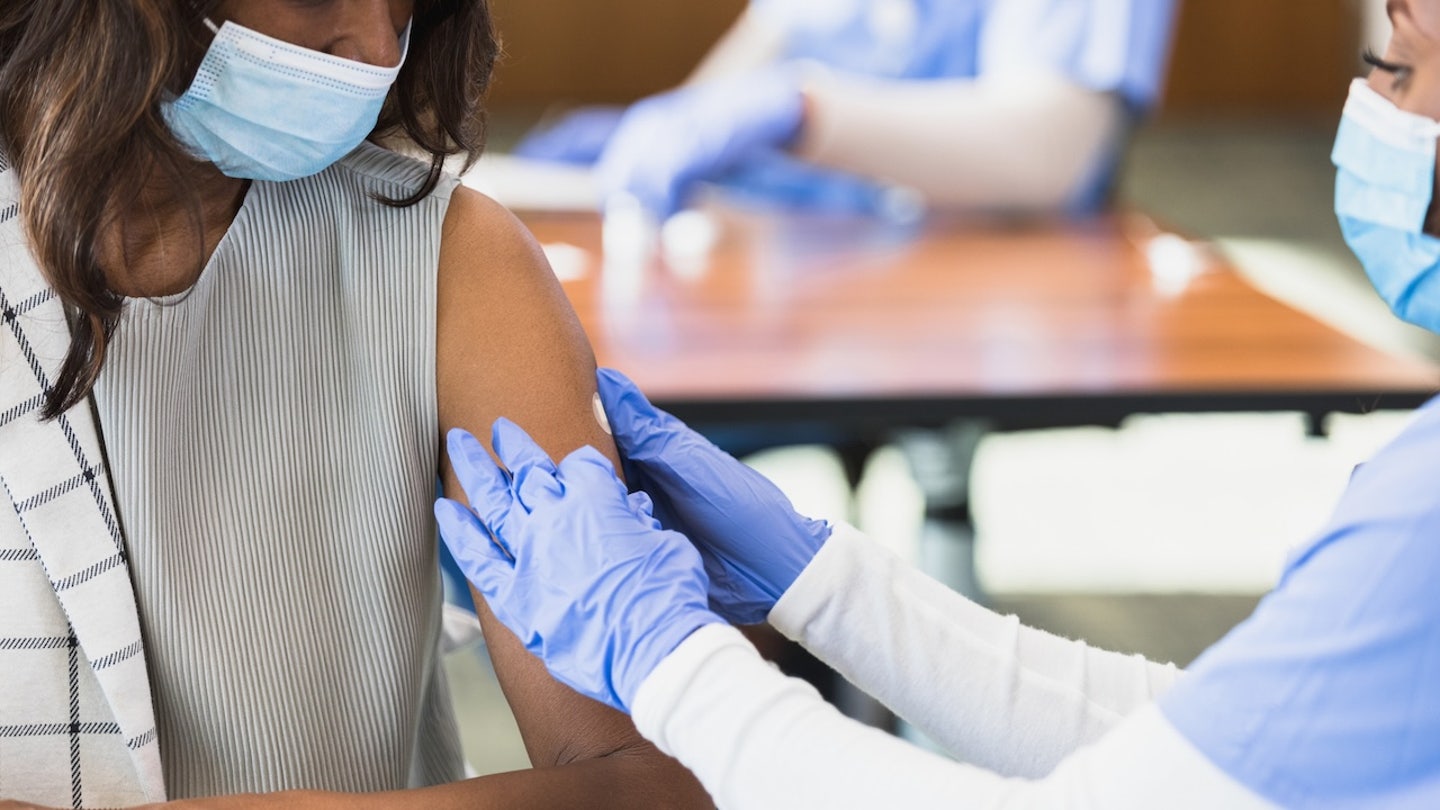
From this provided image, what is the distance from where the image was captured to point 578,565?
3.13ft

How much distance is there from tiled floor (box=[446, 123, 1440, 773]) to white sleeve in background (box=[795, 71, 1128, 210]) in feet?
1.02

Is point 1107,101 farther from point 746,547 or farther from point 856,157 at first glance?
point 746,547

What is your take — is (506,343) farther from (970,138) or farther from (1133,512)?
(1133,512)

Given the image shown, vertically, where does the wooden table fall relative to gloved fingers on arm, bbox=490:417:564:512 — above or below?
below

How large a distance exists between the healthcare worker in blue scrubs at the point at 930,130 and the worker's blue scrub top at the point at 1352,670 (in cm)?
194

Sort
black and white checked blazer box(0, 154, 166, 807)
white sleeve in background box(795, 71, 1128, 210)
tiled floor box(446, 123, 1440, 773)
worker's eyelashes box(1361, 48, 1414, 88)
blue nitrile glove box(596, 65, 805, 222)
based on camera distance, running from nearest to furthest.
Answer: black and white checked blazer box(0, 154, 166, 807) → worker's eyelashes box(1361, 48, 1414, 88) → blue nitrile glove box(596, 65, 805, 222) → white sleeve in background box(795, 71, 1128, 210) → tiled floor box(446, 123, 1440, 773)

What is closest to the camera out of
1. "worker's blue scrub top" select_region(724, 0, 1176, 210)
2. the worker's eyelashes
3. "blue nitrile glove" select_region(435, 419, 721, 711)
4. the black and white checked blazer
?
"blue nitrile glove" select_region(435, 419, 721, 711)

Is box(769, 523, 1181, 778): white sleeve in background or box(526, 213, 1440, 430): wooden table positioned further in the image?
box(526, 213, 1440, 430): wooden table

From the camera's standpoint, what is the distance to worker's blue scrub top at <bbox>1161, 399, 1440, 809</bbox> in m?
0.73

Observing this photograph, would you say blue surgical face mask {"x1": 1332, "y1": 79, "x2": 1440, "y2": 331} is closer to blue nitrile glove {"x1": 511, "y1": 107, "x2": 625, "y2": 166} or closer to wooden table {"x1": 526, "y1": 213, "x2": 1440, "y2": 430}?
wooden table {"x1": 526, "y1": 213, "x2": 1440, "y2": 430}

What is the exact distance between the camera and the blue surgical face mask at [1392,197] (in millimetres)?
1146

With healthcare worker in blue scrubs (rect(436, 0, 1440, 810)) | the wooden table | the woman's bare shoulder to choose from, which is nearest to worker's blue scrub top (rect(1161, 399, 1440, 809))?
healthcare worker in blue scrubs (rect(436, 0, 1440, 810))

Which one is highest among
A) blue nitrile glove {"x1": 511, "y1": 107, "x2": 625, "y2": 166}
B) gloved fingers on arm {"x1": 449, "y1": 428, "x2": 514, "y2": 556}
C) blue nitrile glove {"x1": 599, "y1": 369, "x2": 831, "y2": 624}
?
gloved fingers on arm {"x1": 449, "y1": 428, "x2": 514, "y2": 556}

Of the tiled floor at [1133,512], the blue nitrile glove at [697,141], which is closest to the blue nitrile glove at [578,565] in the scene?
the tiled floor at [1133,512]
